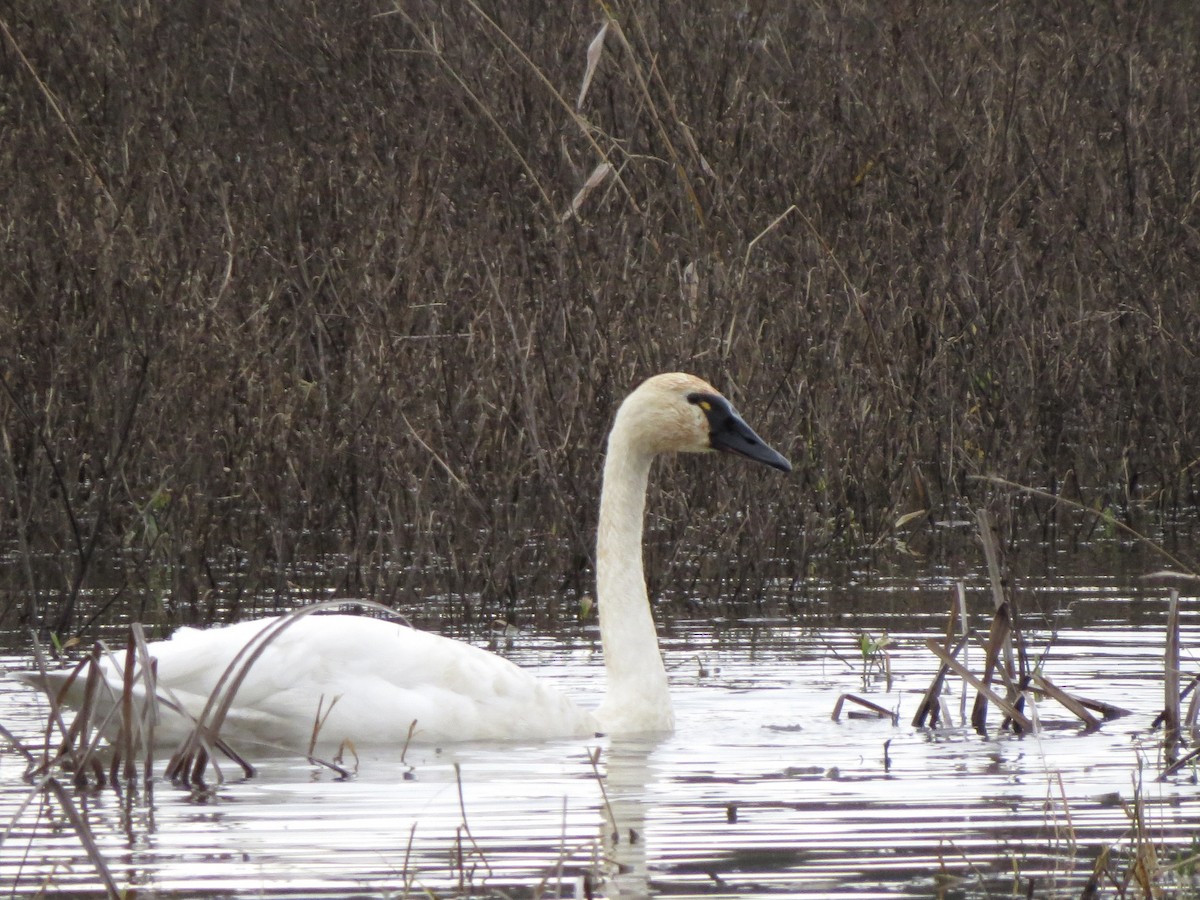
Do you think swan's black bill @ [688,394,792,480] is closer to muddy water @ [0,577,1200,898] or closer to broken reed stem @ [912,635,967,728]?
muddy water @ [0,577,1200,898]

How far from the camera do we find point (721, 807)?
16.7 ft

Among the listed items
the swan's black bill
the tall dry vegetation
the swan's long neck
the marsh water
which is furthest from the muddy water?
the tall dry vegetation

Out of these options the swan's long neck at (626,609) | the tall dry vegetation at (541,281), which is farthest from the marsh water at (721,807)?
the tall dry vegetation at (541,281)

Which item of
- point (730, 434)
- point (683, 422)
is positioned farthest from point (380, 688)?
point (730, 434)

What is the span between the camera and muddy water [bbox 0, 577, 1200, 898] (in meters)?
4.29

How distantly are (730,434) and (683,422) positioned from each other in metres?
0.18

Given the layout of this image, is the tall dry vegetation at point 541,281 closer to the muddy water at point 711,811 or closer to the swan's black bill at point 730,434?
the swan's black bill at point 730,434

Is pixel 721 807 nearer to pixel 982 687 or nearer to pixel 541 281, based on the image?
pixel 982 687

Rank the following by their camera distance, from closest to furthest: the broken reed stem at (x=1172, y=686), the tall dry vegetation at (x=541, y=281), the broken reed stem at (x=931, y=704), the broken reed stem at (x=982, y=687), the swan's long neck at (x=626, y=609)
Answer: the broken reed stem at (x=982, y=687)
the broken reed stem at (x=1172, y=686)
the broken reed stem at (x=931, y=704)
the swan's long neck at (x=626, y=609)
the tall dry vegetation at (x=541, y=281)

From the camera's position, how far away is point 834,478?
9.17 metres

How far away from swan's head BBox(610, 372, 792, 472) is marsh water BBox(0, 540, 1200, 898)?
2.19 ft

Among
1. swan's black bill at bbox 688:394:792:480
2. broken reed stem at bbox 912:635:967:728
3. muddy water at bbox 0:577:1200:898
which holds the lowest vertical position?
muddy water at bbox 0:577:1200:898

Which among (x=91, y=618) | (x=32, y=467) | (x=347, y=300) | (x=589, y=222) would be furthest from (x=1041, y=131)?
(x=91, y=618)

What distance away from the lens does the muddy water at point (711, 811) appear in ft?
14.1
